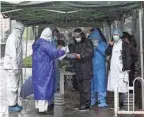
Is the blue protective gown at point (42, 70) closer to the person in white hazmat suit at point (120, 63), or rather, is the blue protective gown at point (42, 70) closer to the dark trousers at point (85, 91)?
the dark trousers at point (85, 91)

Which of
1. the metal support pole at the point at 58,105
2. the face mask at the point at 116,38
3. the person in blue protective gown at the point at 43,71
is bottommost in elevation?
the metal support pole at the point at 58,105

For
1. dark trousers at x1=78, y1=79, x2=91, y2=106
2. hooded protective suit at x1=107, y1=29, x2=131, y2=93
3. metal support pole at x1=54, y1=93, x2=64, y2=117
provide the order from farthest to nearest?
dark trousers at x1=78, y1=79, x2=91, y2=106 < hooded protective suit at x1=107, y1=29, x2=131, y2=93 < metal support pole at x1=54, y1=93, x2=64, y2=117

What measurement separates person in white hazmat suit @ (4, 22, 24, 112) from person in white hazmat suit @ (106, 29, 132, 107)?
97.5 inches

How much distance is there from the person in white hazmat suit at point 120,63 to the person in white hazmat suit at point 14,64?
2.48 m

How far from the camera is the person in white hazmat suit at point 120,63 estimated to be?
395 inches

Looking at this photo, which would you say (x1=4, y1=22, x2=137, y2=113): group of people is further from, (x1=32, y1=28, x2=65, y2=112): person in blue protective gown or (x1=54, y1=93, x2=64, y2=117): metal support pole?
(x1=54, y1=93, x2=64, y2=117): metal support pole

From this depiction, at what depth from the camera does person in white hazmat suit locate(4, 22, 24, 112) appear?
10.2m

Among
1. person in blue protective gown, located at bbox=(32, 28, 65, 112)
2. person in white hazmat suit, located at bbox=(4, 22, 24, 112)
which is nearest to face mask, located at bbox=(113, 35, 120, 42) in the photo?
person in blue protective gown, located at bbox=(32, 28, 65, 112)

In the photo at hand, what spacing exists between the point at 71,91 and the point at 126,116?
5206 mm

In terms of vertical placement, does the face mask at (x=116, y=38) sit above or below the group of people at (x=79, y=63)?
above

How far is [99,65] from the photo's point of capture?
1105 cm

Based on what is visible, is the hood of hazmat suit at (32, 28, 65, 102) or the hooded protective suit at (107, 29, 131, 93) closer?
the hooded protective suit at (107, 29, 131, 93)

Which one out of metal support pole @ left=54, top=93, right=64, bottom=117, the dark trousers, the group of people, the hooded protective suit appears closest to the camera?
metal support pole @ left=54, top=93, right=64, bottom=117

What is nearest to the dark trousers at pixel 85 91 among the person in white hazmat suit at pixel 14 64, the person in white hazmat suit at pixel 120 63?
the person in white hazmat suit at pixel 120 63
